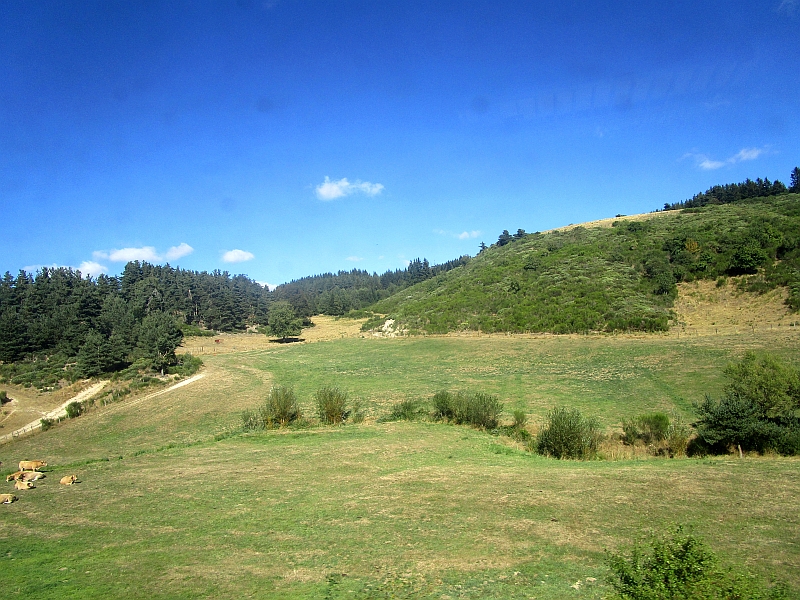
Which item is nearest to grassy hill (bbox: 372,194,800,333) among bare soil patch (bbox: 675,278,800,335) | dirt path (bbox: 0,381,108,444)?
bare soil patch (bbox: 675,278,800,335)

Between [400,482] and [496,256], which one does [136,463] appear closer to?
[400,482]

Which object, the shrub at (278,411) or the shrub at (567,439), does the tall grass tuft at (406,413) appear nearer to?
the shrub at (278,411)

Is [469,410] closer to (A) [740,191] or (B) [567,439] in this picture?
(B) [567,439]

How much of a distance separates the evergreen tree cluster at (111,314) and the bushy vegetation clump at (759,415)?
50.4 m

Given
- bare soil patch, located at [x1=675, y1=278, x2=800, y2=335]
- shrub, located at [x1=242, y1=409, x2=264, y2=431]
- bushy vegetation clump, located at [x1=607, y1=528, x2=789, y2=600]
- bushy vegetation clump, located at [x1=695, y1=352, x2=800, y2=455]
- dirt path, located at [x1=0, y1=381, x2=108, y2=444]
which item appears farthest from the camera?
bare soil patch, located at [x1=675, y1=278, x2=800, y2=335]

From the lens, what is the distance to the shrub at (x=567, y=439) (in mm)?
18148

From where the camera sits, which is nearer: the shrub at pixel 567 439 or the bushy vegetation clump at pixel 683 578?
the bushy vegetation clump at pixel 683 578

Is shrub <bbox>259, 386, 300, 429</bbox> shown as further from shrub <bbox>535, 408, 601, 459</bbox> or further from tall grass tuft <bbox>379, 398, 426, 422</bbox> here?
shrub <bbox>535, 408, 601, 459</bbox>

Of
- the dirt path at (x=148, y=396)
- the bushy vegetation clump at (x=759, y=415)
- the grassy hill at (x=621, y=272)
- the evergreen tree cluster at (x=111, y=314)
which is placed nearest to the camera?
the bushy vegetation clump at (x=759, y=415)

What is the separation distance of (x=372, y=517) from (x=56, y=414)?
4356 cm

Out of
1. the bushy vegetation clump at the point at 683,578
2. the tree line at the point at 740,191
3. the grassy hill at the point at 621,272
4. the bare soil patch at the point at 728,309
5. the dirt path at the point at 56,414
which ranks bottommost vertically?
the dirt path at the point at 56,414

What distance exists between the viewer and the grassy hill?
5181cm

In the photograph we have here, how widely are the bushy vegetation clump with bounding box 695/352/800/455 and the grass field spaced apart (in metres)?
1.55

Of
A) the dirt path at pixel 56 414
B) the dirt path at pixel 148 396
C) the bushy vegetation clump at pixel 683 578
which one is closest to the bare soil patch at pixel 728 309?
the bushy vegetation clump at pixel 683 578
